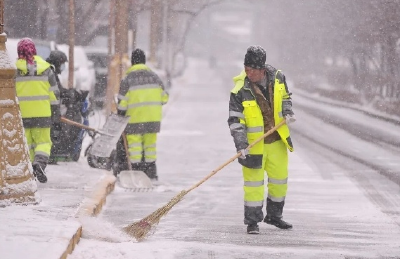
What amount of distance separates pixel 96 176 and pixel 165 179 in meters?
1.94

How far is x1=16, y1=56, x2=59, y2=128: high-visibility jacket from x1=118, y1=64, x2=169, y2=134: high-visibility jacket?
1.85m

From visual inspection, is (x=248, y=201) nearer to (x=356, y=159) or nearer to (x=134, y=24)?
(x=356, y=159)

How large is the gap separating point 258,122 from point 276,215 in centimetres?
89

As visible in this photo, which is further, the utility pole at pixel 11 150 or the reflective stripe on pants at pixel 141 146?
the reflective stripe on pants at pixel 141 146

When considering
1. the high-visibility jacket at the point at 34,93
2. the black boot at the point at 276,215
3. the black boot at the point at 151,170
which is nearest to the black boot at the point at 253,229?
the black boot at the point at 276,215

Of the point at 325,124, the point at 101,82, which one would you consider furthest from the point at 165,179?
the point at 101,82

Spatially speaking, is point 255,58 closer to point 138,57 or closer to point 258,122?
point 258,122

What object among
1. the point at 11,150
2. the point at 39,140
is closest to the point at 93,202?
the point at 11,150

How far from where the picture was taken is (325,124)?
88.8ft

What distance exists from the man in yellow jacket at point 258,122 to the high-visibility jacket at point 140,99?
3897 mm

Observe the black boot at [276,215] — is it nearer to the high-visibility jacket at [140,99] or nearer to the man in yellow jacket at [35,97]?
the man in yellow jacket at [35,97]

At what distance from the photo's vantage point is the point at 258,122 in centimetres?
915

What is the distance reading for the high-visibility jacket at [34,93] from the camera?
1112cm

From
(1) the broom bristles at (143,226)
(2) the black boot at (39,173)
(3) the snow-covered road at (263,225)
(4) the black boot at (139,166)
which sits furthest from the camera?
(4) the black boot at (139,166)
